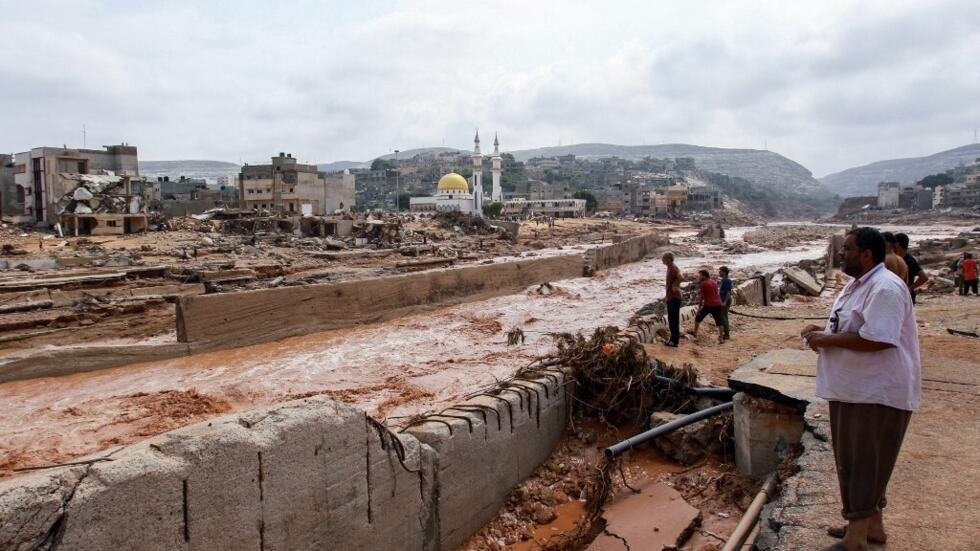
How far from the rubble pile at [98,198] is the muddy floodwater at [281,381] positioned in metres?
24.2

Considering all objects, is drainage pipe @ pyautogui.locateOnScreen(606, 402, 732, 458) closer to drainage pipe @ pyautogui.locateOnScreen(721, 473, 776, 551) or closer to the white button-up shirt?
drainage pipe @ pyautogui.locateOnScreen(721, 473, 776, 551)

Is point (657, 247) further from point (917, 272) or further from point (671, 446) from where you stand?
point (671, 446)

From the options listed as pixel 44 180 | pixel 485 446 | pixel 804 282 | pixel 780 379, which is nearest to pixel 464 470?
pixel 485 446

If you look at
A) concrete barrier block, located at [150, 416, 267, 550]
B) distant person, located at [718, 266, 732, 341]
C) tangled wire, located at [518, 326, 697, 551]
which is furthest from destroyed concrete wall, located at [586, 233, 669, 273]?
concrete barrier block, located at [150, 416, 267, 550]

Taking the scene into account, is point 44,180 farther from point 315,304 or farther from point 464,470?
point 464,470

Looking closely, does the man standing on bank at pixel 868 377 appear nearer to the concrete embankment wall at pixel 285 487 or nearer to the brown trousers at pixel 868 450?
the brown trousers at pixel 868 450

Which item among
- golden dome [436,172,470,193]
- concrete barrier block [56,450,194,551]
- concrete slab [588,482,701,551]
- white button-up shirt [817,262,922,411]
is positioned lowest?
concrete slab [588,482,701,551]

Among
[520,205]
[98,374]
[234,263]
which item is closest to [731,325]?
[98,374]

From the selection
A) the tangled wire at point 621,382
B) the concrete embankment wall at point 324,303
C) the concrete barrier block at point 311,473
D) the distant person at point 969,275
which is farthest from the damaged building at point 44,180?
the distant person at point 969,275

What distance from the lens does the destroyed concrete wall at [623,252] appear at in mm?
24609

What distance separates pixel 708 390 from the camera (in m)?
6.07

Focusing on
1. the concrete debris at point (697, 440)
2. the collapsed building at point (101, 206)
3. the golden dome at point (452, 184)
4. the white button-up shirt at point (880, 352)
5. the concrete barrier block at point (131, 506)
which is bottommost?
the concrete debris at point (697, 440)

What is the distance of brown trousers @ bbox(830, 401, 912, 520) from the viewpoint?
282 cm

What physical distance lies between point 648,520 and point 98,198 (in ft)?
115
